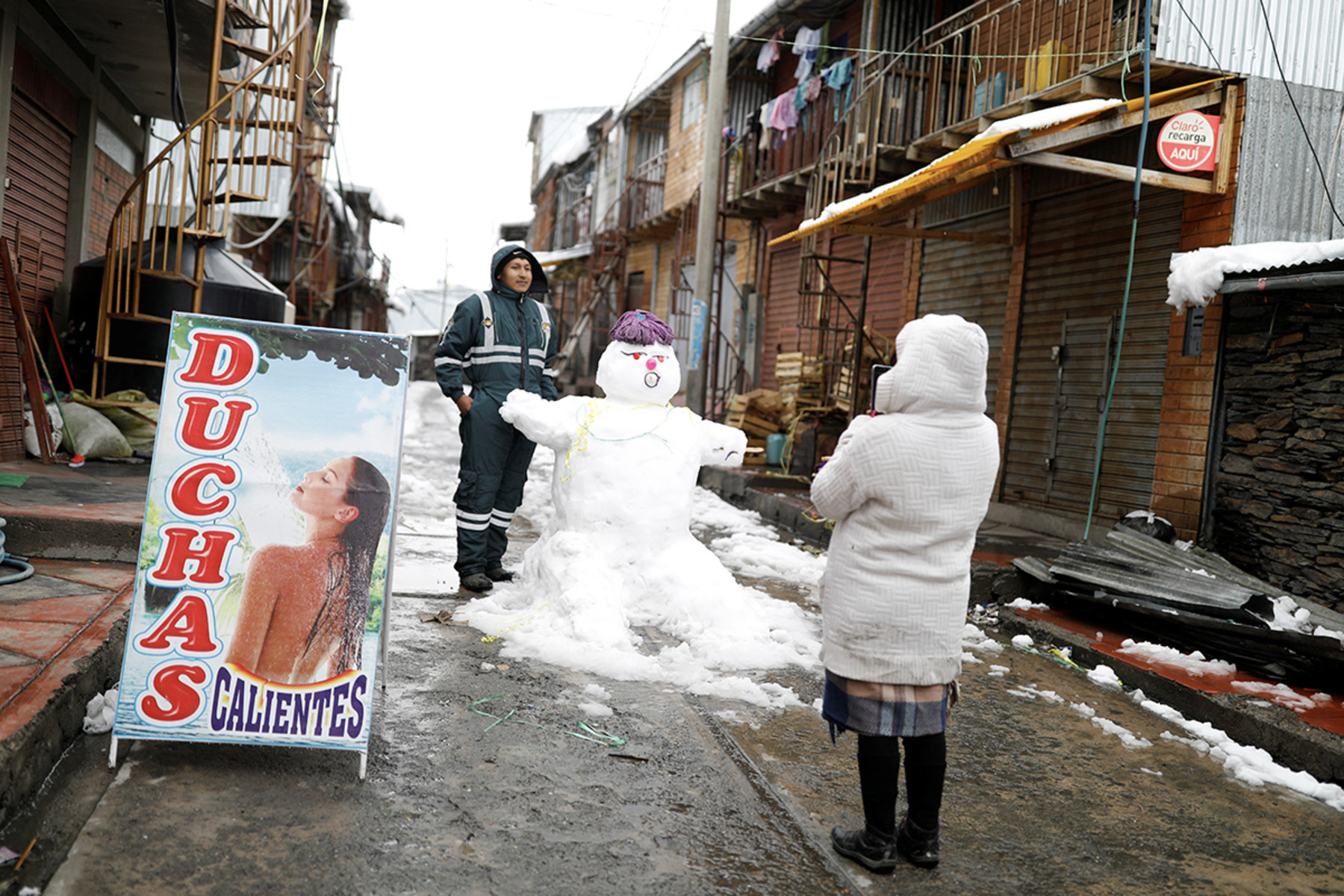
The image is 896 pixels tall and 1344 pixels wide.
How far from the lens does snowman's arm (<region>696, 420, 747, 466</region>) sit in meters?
5.64

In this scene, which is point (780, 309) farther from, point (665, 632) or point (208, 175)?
point (665, 632)

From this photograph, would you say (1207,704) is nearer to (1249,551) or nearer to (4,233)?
(1249,551)

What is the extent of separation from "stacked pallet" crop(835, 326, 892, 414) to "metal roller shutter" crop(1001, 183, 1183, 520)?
267 centimetres

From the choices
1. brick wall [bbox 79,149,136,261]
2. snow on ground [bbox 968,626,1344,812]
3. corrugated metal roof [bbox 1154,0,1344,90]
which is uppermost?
corrugated metal roof [bbox 1154,0,1344,90]

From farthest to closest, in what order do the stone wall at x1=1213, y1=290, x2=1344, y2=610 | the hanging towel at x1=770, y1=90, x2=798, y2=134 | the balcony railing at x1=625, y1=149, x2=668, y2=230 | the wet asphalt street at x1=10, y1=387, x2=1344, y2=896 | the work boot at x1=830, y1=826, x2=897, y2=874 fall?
the balcony railing at x1=625, y1=149, x2=668, y2=230 < the hanging towel at x1=770, y1=90, x2=798, y2=134 < the stone wall at x1=1213, y1=290, x2=1344, y2=610 < the work boot at x1=830, y1=826, x2=897, y2=874 < the wet asphalt street at x1=10, y1=387, x2=1344, y2=896

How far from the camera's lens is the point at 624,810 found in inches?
124

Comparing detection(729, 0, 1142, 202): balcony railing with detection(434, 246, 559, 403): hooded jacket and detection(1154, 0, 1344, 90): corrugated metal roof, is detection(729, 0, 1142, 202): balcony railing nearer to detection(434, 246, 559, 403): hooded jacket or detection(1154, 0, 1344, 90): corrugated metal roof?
detection(1154, 0, 1344, 90): corrugated metal roof

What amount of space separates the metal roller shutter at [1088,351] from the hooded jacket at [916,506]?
6.32 meters

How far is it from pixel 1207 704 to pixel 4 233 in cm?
895

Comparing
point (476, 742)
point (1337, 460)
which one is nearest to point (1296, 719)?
point (1337, 460)

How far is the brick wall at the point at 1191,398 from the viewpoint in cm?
761

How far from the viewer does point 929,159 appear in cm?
1192

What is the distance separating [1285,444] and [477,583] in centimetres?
543

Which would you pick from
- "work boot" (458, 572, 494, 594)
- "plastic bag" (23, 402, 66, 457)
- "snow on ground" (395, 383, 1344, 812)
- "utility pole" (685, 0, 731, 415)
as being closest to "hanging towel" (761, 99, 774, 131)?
"utility pole" (685, 0, 731, 415)
